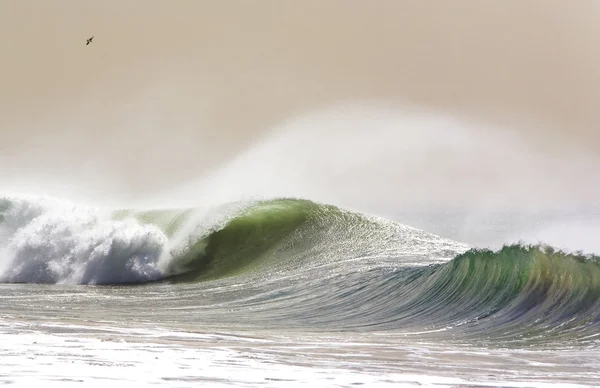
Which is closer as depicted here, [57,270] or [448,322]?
[448,322]

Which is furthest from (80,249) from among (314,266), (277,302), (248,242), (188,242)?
(277,302)

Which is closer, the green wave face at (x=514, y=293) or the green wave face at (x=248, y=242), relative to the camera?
the green wave face at (x=514, y=293)

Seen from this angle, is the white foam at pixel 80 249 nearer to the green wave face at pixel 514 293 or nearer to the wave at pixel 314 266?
the wave at pixel 314 266

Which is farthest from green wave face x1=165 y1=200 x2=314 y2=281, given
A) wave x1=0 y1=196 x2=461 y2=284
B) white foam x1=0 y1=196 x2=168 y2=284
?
white foam x1=0 y1=196 x2=168 y2=284

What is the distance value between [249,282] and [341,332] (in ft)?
22.1

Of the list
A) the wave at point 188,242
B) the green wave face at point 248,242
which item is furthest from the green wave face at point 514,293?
the green wave face at point 248,242

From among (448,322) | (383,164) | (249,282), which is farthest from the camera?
(383,164)

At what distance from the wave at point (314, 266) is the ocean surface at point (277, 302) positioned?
0.05m

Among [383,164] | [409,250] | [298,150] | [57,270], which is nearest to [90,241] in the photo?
[57,270]

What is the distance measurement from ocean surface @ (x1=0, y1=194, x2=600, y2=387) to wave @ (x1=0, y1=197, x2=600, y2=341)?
0.16 ft

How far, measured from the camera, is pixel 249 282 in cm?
2027

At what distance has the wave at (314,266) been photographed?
49.6ft

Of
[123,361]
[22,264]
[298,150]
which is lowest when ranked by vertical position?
[123,361]

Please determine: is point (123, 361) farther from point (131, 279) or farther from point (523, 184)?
point (523, 184)
